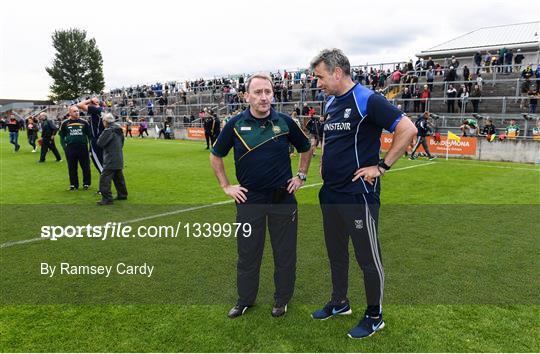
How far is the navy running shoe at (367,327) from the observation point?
3439 mm

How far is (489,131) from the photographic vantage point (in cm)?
1778

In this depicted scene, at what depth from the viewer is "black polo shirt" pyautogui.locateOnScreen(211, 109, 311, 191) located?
12.1 ft

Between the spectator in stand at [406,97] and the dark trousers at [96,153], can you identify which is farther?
the spectator in stand at [406,97]

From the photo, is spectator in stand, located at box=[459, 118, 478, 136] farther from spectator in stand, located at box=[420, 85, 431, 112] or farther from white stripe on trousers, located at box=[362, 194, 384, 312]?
white stripe on trousers, located at box=[362, 194, 384, 312]

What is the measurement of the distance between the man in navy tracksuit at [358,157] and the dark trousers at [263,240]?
0.46 metres

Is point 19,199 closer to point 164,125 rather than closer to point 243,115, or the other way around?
point 243,115

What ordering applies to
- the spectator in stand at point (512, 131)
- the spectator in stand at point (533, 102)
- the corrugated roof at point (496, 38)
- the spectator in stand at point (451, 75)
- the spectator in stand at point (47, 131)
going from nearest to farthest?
the spectator in stand at point (47, 131)
the spectator in stand at point (512, 131)
the spectator in stand at point (533, 102)
the spectator in stand at point (451, 75)
the corrugated roof at point (496, 38)

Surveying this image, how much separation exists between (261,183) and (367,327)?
5.18 feet

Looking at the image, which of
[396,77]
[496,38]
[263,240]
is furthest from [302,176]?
[496,38]

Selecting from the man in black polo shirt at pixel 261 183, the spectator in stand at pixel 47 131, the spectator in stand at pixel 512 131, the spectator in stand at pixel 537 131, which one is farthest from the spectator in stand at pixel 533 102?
the spectator in stand at pixel 47 131

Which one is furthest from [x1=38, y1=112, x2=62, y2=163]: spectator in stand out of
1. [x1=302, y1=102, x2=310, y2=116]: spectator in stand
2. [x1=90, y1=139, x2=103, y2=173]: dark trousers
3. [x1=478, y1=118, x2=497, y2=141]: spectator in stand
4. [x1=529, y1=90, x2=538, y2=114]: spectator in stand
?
[x1=529, y1=90, x2=538, y2=114]: spectator in stand

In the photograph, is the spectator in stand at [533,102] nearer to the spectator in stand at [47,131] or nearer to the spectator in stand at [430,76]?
the spectator in stand at [430,76]

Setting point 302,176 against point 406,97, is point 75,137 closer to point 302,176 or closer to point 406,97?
point 302,176

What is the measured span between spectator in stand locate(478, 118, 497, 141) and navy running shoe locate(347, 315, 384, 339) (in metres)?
16.6
